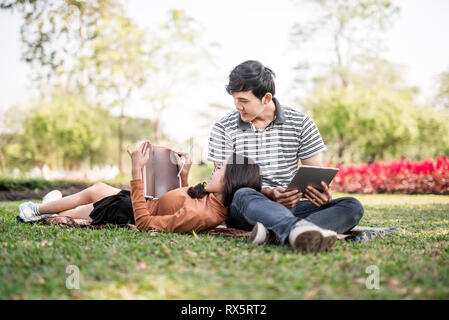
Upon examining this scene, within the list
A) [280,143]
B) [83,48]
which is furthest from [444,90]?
[280,143]

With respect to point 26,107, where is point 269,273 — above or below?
below

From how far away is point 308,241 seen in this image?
2523mm

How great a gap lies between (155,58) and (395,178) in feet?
41.1

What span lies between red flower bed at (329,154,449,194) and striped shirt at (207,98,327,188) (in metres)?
8.17

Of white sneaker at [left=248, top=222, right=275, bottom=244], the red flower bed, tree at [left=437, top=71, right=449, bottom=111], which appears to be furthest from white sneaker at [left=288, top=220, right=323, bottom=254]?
tree at [left=437, top=71, right=449, bottom=111]

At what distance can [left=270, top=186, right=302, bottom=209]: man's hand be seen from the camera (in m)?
3.11

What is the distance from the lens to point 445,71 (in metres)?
27.2

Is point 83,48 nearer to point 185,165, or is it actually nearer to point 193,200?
point 185,165

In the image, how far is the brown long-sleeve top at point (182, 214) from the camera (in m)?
3.29

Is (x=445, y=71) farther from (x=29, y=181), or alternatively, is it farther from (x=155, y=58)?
(x=29, y=181)

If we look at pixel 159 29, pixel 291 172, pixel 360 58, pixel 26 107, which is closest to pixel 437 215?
pixel 291 172

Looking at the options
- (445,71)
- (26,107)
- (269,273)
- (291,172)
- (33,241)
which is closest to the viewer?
(269,273)

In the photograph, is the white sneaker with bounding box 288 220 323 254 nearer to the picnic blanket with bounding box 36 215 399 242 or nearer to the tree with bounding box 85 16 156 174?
the picnic blanket with bounding box 36 215 399 242

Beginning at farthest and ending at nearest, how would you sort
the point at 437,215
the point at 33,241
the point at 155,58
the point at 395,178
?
the point at 155,58 < the point at 395,178 < the point at 437,215 < the point at 33,241
